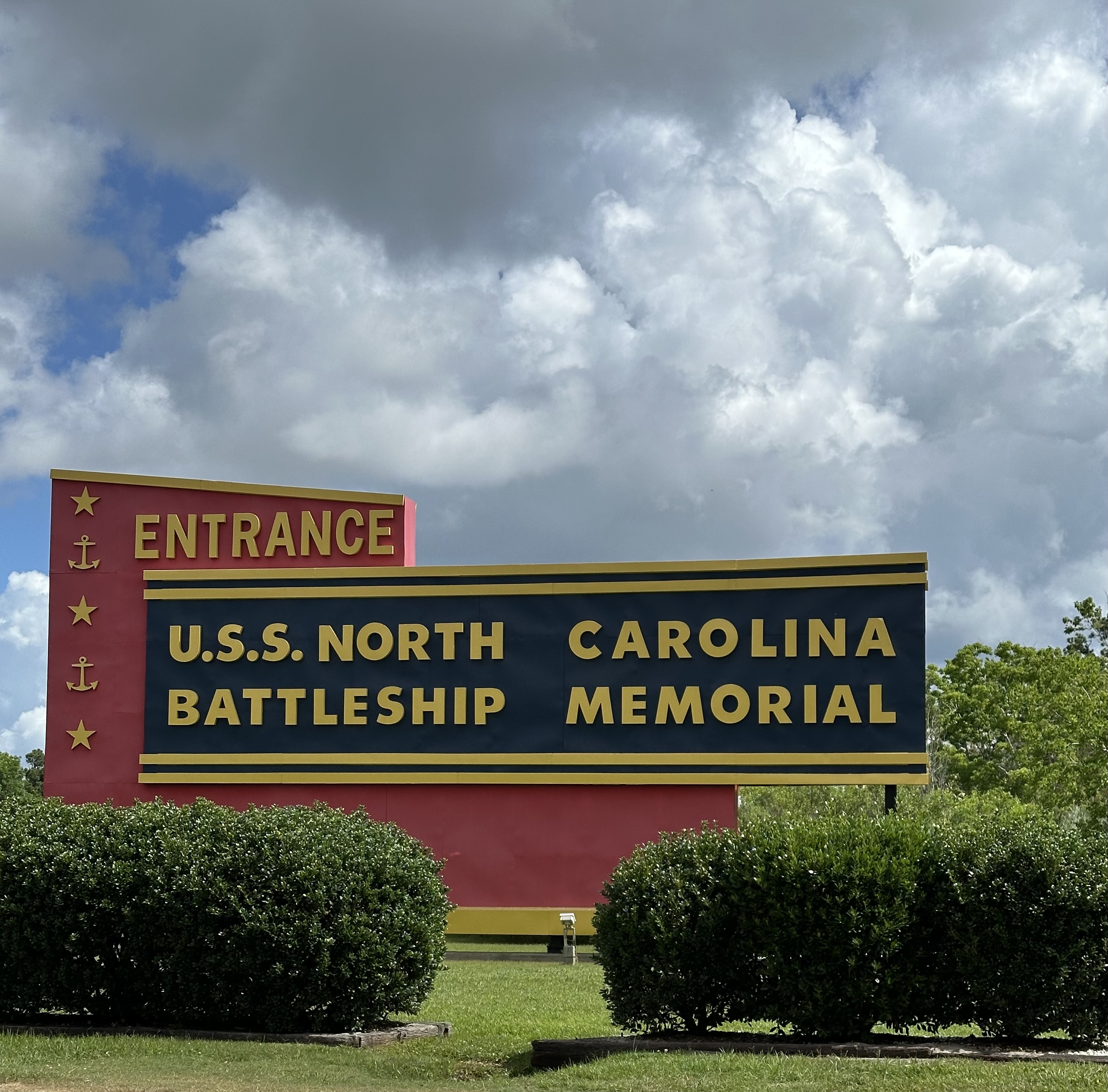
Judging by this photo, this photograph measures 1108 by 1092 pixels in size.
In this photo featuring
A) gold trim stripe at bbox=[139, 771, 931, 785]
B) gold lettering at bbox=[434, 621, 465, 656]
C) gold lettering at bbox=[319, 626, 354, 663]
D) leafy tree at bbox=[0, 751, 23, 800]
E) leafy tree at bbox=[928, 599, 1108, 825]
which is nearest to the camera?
gold trim stripe at bbox=[139, 771, 931, 785]

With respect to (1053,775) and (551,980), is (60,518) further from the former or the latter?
(1053,775)

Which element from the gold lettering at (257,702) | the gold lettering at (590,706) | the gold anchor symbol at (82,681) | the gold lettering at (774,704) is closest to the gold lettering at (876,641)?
the gold lettering at (774,704)

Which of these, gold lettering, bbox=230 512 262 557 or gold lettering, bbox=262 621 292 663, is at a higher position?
gold lettering, bbox=230 512 262 557

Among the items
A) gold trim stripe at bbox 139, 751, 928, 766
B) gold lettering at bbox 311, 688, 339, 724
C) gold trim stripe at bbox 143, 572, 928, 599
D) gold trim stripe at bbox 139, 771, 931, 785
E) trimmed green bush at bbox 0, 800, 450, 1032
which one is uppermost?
gold trim stripe at bbox 143, 572, 928, 599

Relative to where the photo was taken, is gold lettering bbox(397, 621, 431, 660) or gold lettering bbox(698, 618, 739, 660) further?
gold lettering bbox(397, 621, 431, 660)

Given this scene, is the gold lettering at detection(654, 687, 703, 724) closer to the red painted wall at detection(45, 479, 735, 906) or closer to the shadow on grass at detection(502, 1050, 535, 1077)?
the red painted wall at detection(45, 479, 735, 906)

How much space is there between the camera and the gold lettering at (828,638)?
69.1 ft

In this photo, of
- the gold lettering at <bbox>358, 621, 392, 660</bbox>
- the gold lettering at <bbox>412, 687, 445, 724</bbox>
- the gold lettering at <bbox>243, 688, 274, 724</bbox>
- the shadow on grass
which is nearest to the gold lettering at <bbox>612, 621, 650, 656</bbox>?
the gold lettering at <bbox>412, 687, 445, 724</bbox>

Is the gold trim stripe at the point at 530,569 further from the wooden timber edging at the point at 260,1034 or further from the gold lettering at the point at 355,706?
the wooden timber edging at the point at 260,1034

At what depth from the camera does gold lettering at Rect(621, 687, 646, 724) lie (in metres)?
21.5

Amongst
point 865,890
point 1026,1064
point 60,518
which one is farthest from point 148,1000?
point 60,518

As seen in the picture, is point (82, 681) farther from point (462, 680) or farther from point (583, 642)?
point (583, 642)

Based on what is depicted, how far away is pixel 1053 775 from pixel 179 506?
1366 inches

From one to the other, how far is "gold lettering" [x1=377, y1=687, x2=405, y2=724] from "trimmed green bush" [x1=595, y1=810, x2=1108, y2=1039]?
997 cm
